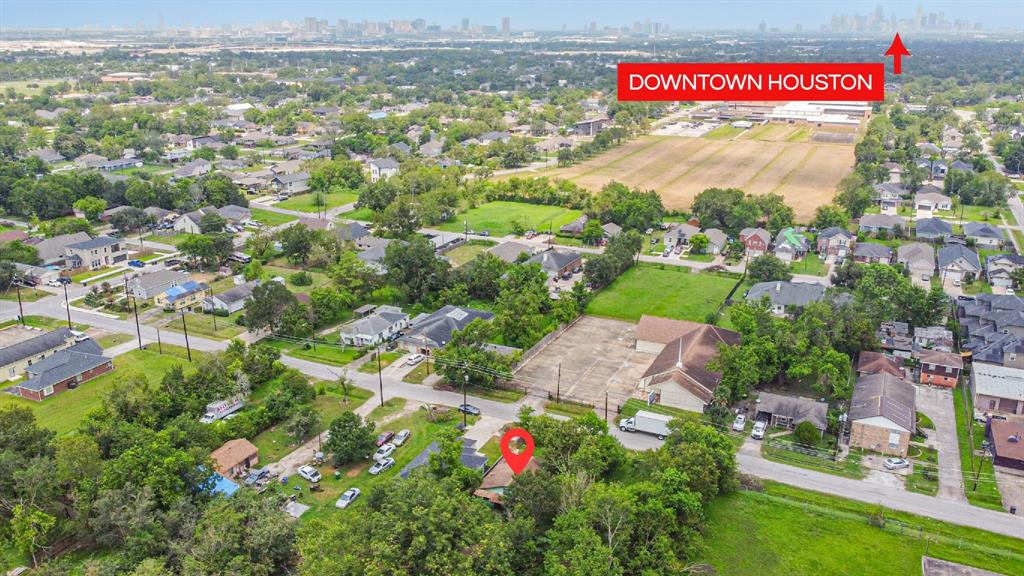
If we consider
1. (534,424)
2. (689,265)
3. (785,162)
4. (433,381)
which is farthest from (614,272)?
(785,162)

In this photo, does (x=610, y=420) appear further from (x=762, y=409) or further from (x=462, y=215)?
(x=462, y=215)

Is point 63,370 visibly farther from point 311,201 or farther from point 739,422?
point 311,201

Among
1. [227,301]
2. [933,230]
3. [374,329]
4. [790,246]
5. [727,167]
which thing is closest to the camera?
[374,329]

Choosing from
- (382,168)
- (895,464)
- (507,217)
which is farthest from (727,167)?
(895,464)

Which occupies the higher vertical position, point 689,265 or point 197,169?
point 197,169

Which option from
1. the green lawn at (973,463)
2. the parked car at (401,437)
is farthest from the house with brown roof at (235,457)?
the green lawn at (973,463)

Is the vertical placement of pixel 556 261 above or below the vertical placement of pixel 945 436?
above

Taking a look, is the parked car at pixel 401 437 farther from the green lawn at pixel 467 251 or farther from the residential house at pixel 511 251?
the green lawn at pixel 467 251
